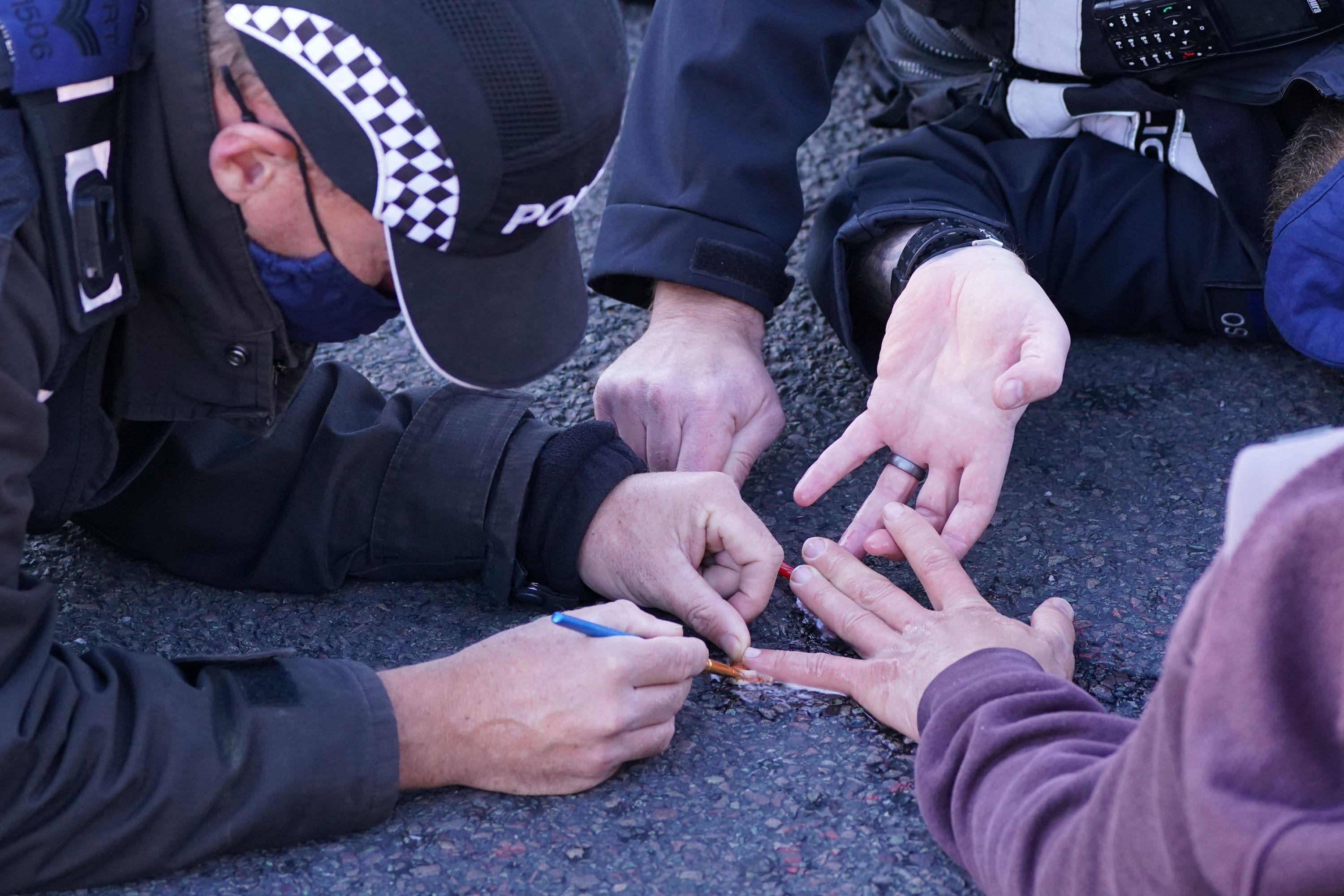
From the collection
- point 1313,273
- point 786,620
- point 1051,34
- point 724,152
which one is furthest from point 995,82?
point 786,620

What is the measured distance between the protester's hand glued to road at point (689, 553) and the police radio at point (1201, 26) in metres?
1.10

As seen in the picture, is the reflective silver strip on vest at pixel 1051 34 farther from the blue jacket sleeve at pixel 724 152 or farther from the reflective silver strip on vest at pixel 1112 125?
the blue jacket sleeve at pixel 724 152

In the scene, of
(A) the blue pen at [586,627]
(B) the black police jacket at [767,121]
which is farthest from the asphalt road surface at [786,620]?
(B) the black police jacket at [767,121]

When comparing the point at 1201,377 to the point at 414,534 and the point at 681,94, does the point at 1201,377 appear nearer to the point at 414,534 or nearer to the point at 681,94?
the point at 681,94

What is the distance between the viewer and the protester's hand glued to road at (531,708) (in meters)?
1.36

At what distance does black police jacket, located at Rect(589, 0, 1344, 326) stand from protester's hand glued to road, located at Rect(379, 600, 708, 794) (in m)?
0.89

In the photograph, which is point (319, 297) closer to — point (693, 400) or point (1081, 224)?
point (693, 400)

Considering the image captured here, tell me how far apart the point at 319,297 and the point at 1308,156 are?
1.55 m

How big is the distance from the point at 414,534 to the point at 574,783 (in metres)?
0.48

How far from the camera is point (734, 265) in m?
2.16

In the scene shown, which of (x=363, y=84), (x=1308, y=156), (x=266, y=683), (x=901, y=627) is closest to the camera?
(x=363, y=84)

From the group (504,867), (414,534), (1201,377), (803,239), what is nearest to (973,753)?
(504,867)

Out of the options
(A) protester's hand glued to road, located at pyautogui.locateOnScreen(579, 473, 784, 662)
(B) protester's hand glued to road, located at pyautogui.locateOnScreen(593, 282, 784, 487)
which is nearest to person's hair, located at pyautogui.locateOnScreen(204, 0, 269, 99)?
(A) protester's hand glued to road, located at pyautogui.locateOnScreen(579, 473, 784, 662)

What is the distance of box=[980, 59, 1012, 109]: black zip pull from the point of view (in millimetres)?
2441
